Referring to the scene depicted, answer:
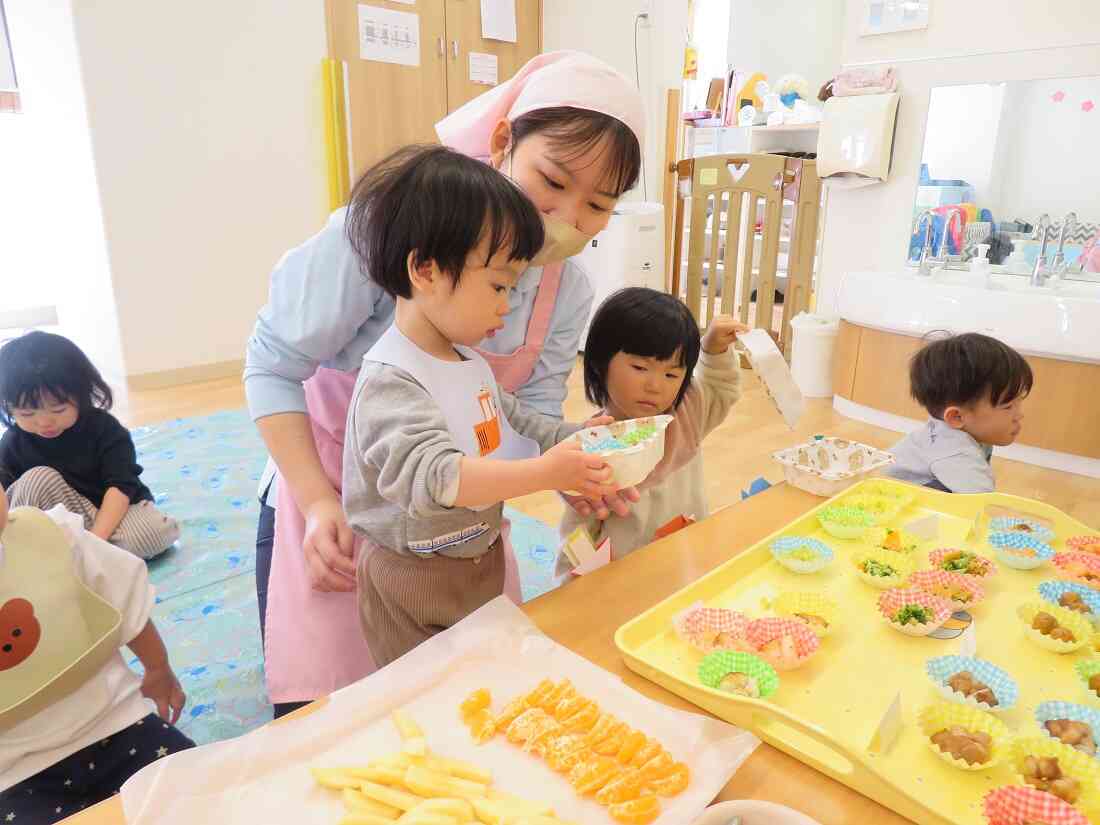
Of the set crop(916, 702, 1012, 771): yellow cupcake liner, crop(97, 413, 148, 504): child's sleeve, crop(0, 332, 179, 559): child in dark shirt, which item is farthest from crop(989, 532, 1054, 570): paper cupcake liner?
crop(97, 413, 148, 504): child's sleeve

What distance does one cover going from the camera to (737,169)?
4.04m

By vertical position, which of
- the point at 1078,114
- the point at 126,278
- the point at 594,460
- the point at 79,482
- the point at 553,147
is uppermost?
the point at 1078,114

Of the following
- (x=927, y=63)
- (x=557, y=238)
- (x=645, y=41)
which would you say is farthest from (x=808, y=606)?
(x=645, y=41)

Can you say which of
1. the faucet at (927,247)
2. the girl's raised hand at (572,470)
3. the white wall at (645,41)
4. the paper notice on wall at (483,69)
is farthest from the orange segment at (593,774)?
the paper notice on wall at (483,69)

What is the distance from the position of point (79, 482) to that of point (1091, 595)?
6.80 ft

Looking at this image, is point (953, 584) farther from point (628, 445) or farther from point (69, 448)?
point (69, 448)

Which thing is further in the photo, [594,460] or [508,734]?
[594,460]

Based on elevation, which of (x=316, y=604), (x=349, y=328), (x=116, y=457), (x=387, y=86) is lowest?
(x=116, y=457)

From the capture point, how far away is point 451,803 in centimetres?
56

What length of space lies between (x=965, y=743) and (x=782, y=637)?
178mm

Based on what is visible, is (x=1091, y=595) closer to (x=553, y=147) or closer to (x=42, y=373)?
(x=553, y=147)

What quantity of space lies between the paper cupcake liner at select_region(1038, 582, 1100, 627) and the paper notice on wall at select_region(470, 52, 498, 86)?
4.03 metres

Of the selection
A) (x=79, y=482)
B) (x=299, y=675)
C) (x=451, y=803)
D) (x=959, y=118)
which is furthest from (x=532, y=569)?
(x=959, y=118)

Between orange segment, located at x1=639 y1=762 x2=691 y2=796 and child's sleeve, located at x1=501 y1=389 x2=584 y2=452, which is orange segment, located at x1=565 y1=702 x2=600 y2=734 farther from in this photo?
child's sleeve, located at x1=501 y1=389 x2=584 y2=452
